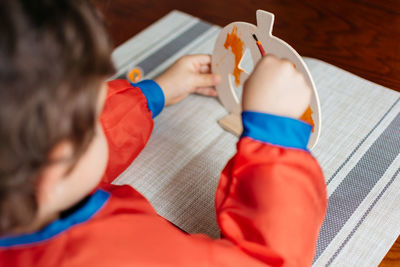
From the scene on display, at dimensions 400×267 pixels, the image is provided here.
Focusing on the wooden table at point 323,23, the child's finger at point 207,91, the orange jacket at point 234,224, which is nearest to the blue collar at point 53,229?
the orange jacket at point 234,224

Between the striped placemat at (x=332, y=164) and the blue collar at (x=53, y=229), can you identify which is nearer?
the blue collar at (x=53, y=229)

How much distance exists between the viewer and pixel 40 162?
330 millimetres

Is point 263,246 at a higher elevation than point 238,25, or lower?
lower

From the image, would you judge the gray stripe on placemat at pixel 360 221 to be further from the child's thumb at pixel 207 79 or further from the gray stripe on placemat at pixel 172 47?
the gray stripe on placemat at pixel 172 47

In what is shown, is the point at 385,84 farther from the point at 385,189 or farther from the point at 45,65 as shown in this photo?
the point at 45,65

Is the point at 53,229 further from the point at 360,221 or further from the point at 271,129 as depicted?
the point at 360,221

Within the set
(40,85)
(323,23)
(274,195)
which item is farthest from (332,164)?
(40,85)

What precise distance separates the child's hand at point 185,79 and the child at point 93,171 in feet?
0.70

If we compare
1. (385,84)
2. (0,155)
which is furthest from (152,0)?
(0,155)

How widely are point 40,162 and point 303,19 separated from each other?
0.67 m

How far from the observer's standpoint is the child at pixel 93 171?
31cm

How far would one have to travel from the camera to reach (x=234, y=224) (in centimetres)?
48

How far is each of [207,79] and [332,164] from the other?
0.79ft

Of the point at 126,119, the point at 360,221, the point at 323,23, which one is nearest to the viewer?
the point at 360,221
